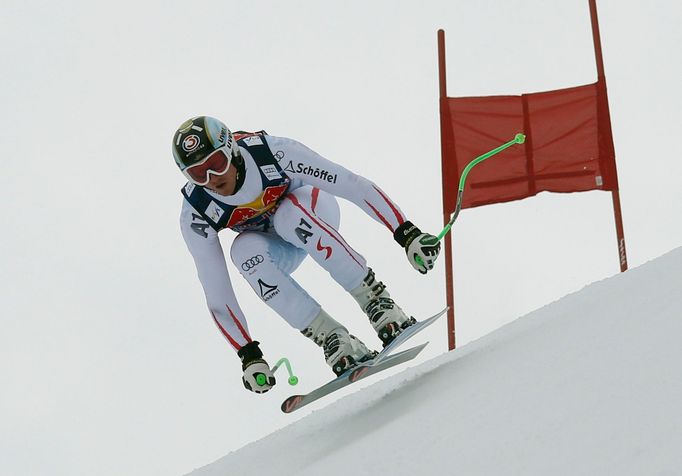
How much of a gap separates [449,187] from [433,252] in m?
3.37

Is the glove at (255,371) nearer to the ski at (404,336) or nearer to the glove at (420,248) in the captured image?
the ski at (404,336)

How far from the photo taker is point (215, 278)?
618 cm

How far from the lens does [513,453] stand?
3059 mm

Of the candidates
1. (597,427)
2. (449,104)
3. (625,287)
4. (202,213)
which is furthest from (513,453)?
(449,104)

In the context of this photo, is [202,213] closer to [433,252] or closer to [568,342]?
[433,252]

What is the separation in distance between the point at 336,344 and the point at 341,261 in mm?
447

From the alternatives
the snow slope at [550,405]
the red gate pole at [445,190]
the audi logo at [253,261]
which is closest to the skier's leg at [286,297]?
the audi logo at [253,261]

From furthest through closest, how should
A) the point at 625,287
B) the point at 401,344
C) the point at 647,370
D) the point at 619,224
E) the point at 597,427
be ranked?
1. the point at 619,224
2. the point at 401,344
3. the point at 625,287
4. the point at 647,370
5. the point at 597,427

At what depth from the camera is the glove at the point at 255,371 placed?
236 inches

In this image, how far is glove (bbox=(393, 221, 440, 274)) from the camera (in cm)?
570

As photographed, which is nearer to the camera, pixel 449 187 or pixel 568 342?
pixel 568 342

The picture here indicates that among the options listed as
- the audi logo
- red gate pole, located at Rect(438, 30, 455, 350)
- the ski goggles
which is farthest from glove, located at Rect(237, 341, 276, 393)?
red gate pole, located at Rect(438, 30, 455, 350)

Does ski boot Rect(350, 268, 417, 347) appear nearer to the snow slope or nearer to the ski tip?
the snow slope

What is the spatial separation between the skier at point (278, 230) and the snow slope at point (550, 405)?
1.65ft
